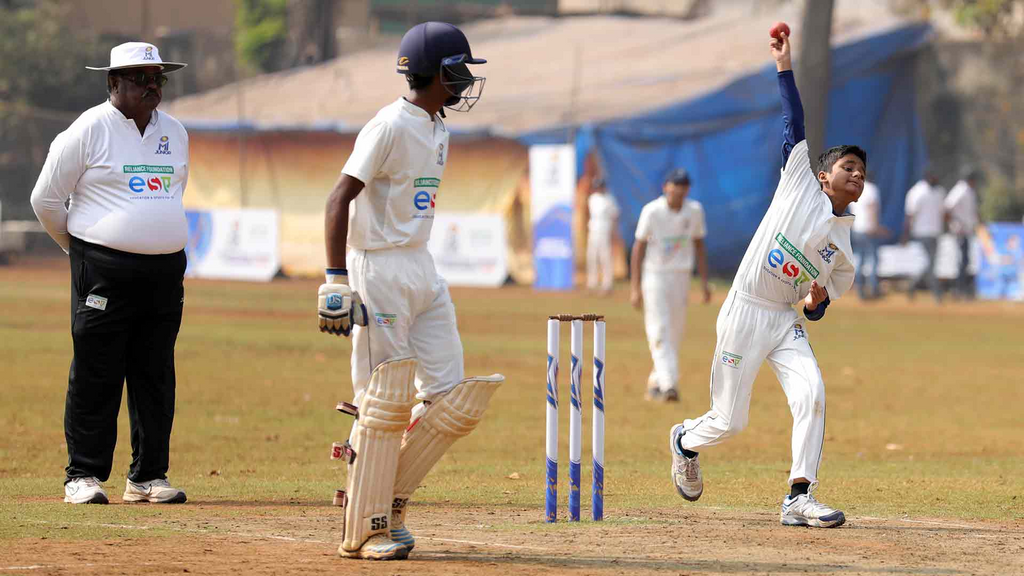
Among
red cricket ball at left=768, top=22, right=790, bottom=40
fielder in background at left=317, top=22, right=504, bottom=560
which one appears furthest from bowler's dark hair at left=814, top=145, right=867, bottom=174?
fielder in background at left=317, top=22, right=504, bottom=560

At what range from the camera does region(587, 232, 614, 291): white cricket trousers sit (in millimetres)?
30156

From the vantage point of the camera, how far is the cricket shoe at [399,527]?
6.78 m

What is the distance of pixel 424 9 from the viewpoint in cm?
4934

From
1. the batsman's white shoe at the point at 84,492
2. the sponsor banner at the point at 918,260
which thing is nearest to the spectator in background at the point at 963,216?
the sponsor banner at the point at 918,260

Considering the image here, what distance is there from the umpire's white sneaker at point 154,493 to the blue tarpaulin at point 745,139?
23439 millimetres

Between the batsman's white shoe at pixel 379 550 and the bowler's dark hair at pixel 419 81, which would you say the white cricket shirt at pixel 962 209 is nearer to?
the bowler's dark hair at pixel 419 81

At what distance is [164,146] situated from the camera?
8625mm

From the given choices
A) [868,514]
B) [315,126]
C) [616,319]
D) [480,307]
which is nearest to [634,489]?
[868,514]

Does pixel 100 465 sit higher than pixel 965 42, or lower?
lower

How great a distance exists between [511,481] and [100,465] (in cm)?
278

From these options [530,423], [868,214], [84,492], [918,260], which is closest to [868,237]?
[868,214]

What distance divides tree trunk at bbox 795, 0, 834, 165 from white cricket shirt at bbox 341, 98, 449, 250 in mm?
26328

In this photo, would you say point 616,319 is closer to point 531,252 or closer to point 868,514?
point 531,252

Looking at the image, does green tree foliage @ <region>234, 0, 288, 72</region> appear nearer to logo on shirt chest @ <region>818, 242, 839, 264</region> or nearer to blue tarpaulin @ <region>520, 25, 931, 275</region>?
blue tarpaulin @ <region>520, 25, 931, 275</region>
